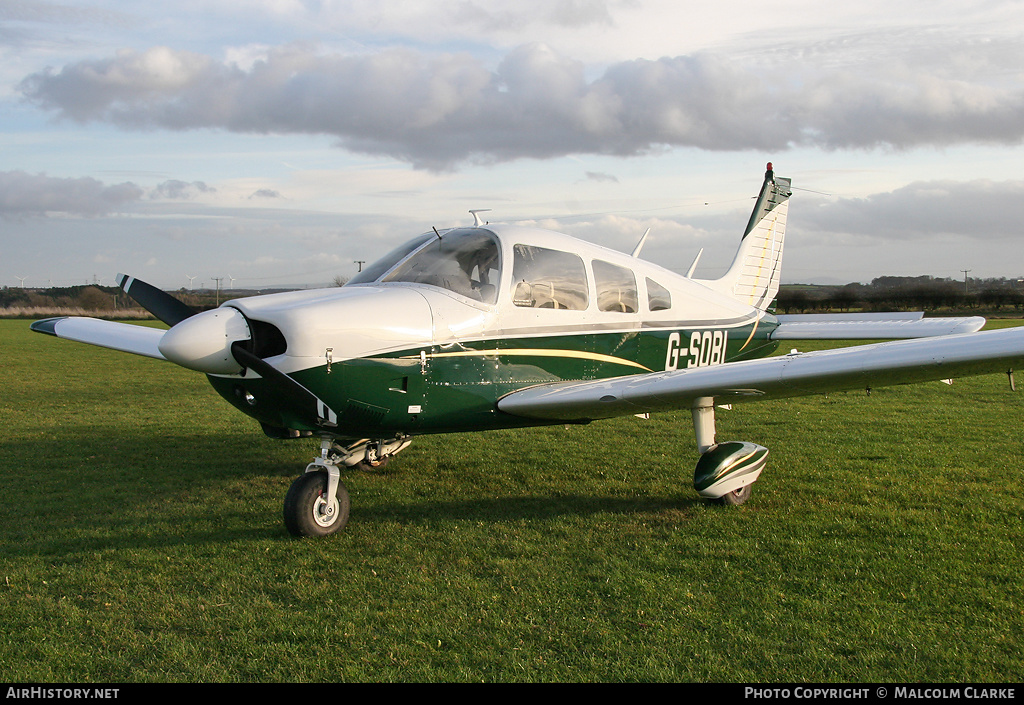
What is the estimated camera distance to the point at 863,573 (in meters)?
4.74

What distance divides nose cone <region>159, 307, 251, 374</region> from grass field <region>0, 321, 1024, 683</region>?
132 centimetres

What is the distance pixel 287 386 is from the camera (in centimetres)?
508

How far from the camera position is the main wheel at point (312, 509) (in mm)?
5492

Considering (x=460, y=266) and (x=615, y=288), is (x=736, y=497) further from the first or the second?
(x=460, y=266)

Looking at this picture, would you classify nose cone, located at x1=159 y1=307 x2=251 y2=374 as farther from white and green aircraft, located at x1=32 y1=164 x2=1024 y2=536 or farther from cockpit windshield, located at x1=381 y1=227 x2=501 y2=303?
cockpit windshield, located at x1=381 y1=227 x2=501 y2=303

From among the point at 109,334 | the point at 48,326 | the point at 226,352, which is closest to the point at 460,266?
the point at 226,352

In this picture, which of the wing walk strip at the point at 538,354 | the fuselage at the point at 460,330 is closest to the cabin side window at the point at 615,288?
the fuselage at the point at 460,330

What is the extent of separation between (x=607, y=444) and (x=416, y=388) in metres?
4.15

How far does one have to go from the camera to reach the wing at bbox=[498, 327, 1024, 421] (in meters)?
4.70

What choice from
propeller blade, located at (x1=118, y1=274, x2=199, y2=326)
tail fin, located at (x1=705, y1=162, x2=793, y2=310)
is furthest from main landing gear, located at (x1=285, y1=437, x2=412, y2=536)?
tail fin, located at (x1=705, y1=162, x2=793, y2=310)

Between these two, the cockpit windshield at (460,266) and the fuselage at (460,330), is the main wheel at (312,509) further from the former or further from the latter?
the cockpit windshield at (460,266)

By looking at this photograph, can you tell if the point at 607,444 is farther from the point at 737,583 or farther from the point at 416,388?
the point at 737,583

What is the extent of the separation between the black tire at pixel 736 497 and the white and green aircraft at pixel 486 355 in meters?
0.02

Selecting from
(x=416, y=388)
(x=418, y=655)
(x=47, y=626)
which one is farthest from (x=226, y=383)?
(x=418, y=655)
